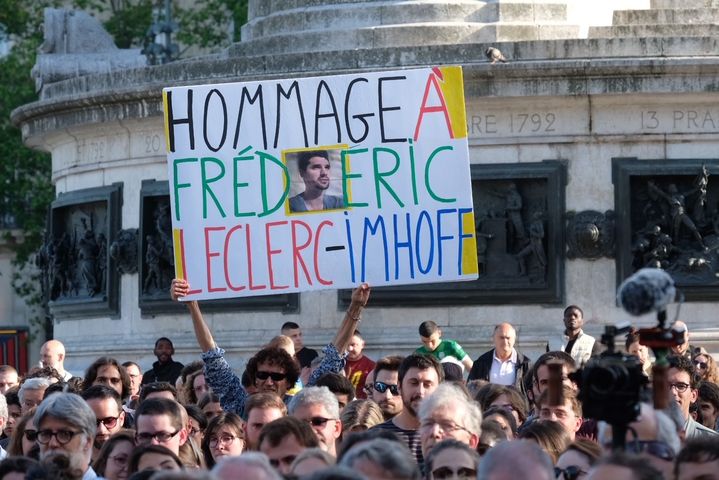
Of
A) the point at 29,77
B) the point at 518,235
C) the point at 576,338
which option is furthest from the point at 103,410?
the point at 29,77

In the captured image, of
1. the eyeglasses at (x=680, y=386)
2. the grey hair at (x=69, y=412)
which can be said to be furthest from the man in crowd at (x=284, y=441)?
the eyeglasses at (x=680, y=386)

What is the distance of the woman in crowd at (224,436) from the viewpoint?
11703 mm

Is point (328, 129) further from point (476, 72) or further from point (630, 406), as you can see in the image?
point (630, 406)

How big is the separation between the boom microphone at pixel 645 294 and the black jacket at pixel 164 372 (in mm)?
13680

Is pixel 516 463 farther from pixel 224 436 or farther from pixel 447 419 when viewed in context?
pixel 224 436

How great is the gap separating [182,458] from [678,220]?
10411 millimetres

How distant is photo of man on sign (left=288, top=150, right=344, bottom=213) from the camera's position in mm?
15695

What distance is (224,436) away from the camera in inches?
463

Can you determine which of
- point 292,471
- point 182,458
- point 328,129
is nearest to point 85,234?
point 328,129

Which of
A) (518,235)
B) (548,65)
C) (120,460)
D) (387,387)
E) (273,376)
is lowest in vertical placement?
(120,460)

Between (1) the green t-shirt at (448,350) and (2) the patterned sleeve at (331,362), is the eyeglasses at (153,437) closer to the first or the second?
(2) the patterned sleeve at (331,362)

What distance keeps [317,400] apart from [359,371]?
724 centimetres

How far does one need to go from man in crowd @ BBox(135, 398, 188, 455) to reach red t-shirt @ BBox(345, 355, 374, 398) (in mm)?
7042

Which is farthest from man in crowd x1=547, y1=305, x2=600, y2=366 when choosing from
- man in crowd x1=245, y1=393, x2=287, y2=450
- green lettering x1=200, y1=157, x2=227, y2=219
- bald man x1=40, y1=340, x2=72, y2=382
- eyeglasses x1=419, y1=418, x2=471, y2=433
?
eyeglasses x1=419, y1=418, x2=471, y2=433
